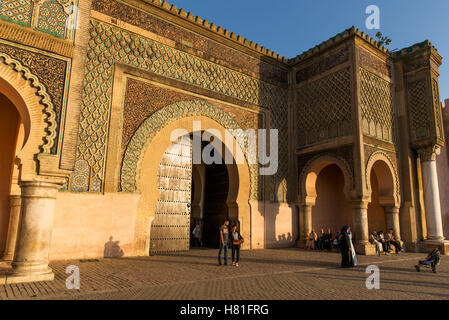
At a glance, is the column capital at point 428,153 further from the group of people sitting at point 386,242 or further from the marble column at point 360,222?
the marble column at point 360,222

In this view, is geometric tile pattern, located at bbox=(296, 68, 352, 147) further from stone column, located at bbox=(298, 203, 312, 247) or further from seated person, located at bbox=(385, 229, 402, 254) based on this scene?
seated person, located at bbox=(385, 229, 402, 254)

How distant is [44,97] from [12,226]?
2.76 metres

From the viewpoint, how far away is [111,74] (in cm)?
714

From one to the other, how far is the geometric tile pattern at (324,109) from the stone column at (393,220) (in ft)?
9.15

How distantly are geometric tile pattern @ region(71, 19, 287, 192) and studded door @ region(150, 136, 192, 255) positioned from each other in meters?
1.86

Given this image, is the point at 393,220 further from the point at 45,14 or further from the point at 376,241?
the point at 45,14

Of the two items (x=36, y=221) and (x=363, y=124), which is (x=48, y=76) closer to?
(x=36, y=221)

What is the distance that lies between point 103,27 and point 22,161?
4114 millimetres

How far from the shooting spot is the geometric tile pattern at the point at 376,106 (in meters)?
9.32

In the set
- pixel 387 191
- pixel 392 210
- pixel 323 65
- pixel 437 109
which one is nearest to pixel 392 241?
pixel 392 210

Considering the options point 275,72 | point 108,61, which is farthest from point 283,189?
point 108,61

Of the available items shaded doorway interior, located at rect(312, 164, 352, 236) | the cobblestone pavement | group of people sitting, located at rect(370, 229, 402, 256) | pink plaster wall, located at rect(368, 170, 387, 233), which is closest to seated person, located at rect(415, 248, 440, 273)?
the cobblestone pavement

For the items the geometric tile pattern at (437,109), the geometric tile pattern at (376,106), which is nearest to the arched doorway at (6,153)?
the geometric tile pattern at (376,106)

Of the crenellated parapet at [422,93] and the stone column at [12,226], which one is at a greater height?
the crenellated parapet at [422,93]
